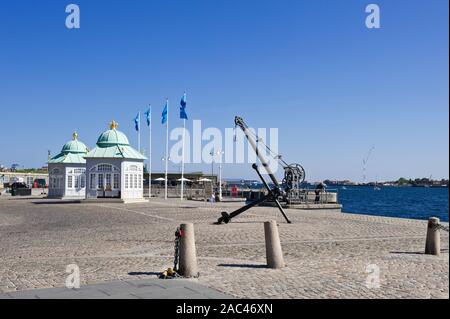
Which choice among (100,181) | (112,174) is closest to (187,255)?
(112,174)

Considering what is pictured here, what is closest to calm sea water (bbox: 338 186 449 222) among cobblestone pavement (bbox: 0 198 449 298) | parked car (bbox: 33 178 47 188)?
cobblestone pavement (bbox: 0 198 449 298)

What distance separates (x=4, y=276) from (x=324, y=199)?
94.9 ft

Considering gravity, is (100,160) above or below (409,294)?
above

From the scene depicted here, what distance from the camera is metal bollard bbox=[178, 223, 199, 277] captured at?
913cm

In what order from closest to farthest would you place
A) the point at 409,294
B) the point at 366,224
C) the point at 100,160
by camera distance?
1. the point at 409,294
2. the point at 366,224
3. the point at 100,160

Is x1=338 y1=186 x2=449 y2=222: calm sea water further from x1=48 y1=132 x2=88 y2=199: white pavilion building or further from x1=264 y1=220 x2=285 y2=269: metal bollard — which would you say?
x1=48 y1=132 x2=88 y2=199: white pavilion building

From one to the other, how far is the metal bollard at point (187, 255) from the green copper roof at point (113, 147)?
1293 inches

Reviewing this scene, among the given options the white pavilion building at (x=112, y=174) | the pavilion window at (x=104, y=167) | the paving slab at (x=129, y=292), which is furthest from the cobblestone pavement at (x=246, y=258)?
the pavilion window at (x=104, y=167)

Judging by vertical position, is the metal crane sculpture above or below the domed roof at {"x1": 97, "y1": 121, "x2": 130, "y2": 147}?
below

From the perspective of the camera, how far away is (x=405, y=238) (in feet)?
52.4

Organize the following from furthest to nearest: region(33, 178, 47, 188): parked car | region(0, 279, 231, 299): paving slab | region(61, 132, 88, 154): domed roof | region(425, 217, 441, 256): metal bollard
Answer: region(33, 178, 47, 188): parked car → region(61, 132, 88, 154): domed roof → region(425, 217, 441, 256): metal bollard → region(0, 279, 231, 299): paving slab

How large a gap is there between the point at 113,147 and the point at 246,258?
33.0m

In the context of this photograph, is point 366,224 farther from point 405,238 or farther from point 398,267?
point 398,267

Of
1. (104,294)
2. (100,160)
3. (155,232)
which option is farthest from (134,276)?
(100,160)
